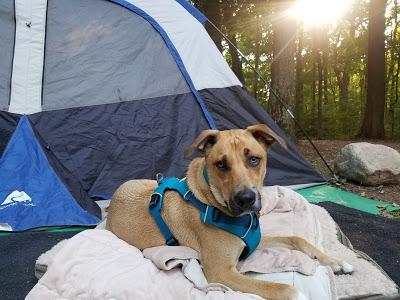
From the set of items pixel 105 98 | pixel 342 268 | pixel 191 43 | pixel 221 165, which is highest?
pixel 191 43

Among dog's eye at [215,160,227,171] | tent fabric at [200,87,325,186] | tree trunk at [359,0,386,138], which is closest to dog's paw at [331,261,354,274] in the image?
dog's eye at [215,160,227,171]

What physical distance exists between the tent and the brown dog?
4.70ft

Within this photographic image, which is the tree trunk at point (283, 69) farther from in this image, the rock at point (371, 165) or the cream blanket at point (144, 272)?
the cream blanket at point (144, 272)

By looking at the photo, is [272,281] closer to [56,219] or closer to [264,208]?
[264,208]

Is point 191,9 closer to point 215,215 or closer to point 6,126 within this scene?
point 6,126

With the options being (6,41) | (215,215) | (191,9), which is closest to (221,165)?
(215,215)

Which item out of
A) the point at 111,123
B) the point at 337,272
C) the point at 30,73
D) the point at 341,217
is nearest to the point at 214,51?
the point at 111,123

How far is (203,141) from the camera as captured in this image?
8.84 ft

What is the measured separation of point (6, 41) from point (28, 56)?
11.6 inches

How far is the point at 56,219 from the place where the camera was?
161 inches

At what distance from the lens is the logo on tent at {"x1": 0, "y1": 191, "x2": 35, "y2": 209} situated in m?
4.13

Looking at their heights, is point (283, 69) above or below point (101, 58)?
below

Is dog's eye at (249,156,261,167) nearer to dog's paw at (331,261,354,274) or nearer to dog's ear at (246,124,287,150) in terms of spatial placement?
dog's ear at (246,124,287,150)

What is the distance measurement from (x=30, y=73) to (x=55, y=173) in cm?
130
